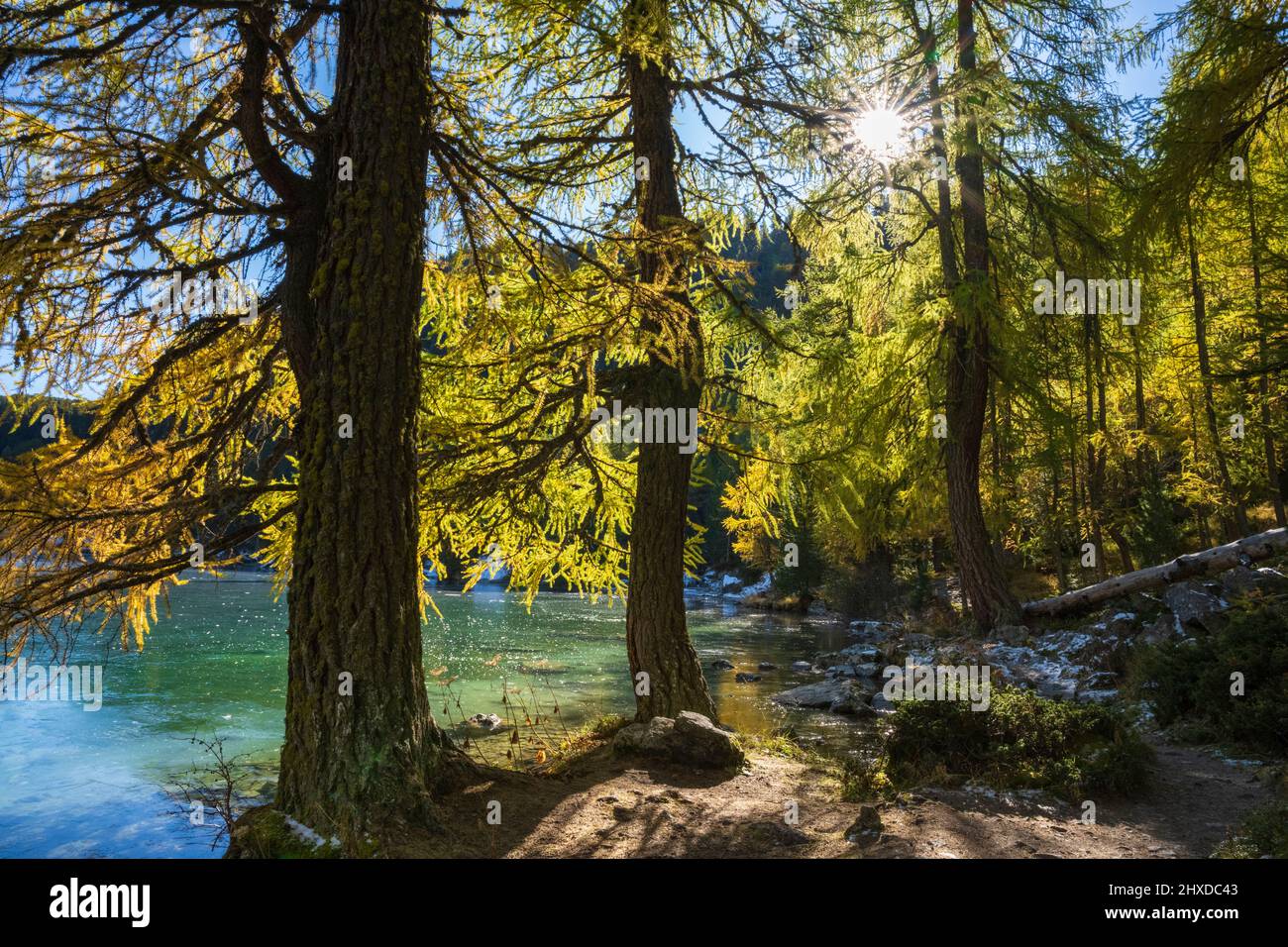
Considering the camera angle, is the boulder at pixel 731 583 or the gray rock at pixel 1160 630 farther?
the boulder at pixel 731 583

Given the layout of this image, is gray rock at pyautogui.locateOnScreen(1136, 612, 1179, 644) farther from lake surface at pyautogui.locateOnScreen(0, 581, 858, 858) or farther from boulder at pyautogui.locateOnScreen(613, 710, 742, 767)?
boulder at pyautogui.locateOnScreen(613, 710, 742, 767)

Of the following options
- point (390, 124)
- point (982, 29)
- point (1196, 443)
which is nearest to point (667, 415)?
point (390, 124)

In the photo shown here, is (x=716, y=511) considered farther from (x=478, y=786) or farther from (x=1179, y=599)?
(x=478, y=786)

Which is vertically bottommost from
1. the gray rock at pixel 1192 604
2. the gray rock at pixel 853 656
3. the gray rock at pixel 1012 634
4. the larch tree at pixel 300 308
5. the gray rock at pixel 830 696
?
the gray rock at pixel 853 656

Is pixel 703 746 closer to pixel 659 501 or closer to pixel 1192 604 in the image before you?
pixel 659 501

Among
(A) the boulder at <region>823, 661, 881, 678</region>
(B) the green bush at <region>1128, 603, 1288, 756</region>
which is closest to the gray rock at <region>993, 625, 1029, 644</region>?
(A) the boulder at <region>823, 661, 881, 678</region>

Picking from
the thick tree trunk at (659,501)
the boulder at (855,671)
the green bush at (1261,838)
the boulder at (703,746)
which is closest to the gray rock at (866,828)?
the boulder at (703,746)

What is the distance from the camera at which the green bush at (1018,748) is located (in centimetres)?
561

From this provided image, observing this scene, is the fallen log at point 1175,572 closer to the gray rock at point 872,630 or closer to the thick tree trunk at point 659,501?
the gray rock at point 872,630

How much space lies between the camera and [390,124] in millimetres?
4270

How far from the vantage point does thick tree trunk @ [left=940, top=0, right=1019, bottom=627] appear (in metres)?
12.7

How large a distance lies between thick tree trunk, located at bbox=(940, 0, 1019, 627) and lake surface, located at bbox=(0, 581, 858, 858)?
3.72m

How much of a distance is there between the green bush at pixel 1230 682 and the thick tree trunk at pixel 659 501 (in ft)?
15.4

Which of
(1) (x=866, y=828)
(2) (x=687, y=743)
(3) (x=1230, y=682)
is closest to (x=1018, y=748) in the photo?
(1) (x=866, y=828)
